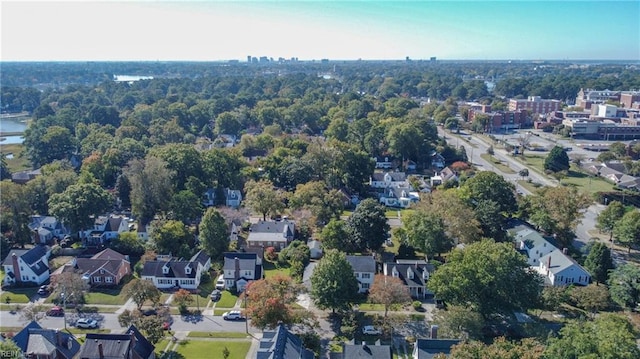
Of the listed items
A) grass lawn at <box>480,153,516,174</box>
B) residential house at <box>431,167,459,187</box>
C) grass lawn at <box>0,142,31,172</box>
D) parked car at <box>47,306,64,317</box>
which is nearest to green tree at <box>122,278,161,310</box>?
parked car at <box>47,306,64,317</box>

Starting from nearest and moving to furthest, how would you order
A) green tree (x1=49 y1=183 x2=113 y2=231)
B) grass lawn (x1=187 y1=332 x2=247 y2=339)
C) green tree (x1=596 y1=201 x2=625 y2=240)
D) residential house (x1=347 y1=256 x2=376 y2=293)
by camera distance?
1. grass lawn (x1=187 y1=332 x2=247 y2=339)
2. residential house (x1=347 y1=256 x2=376 y2=293)
3. green tree (x1=49 y1=183 x2=113 y2=231)
4. green tree (x1=596 y1=201 x2=625 y2=240)

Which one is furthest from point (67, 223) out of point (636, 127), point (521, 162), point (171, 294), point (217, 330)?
point (636, 127)

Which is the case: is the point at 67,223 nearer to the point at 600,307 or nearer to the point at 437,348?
the point at 437,348

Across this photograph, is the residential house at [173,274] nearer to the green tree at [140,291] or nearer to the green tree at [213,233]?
the green tree at [213,233]

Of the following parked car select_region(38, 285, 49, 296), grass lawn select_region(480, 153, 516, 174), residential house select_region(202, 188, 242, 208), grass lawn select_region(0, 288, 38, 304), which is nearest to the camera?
grass lawn select_region(0, 288, 38, 304)

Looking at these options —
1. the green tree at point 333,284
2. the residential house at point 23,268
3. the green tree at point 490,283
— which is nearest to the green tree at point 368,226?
the green tree at point 333,284

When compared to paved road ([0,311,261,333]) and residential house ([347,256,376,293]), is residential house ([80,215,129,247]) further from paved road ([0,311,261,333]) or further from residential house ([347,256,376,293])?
residential house ([347,256,376,293])

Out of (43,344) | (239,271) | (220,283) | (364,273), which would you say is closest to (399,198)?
(364,273)
